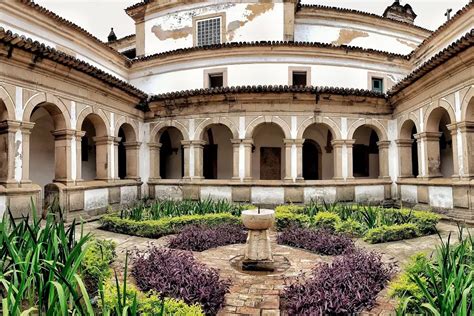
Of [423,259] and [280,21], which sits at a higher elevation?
[280,21]

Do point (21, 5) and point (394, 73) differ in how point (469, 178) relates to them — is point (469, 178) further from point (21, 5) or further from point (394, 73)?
point (21, 5)

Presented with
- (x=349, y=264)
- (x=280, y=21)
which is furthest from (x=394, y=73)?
(x=349, y=264)

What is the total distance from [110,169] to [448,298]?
11.5m

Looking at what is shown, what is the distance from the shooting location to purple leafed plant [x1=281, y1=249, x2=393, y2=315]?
3904 millimetres

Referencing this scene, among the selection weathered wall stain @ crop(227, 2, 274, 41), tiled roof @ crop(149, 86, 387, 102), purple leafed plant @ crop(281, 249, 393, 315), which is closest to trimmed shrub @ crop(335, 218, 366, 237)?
purple leafed plant @ crop(281, 249, 393, 315)

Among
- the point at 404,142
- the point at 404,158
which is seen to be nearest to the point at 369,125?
the point at 404,142

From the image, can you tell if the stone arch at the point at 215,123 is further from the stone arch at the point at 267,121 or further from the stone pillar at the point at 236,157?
the stone arch at the point at 267,121

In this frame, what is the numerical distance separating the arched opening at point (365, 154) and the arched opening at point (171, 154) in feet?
29.2

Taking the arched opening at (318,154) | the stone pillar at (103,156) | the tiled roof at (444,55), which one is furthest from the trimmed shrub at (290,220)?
the arched opening at (318,154)

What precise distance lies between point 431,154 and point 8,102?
1298cm

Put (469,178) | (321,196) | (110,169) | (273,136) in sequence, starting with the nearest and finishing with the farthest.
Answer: (469,178), (110,169), (321,196), (273,136)

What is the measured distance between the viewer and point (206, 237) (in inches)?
293

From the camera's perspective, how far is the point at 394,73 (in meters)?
15.6

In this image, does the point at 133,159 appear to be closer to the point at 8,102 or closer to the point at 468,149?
the point at 8,102
